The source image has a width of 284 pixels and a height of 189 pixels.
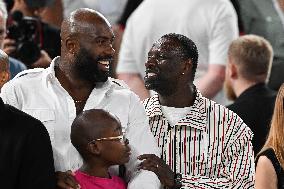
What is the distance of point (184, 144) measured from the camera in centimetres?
514

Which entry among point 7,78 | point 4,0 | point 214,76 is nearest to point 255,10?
point 214,76

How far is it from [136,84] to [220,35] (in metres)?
0.70

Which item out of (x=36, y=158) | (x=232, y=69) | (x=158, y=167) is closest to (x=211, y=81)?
(x=232, y=69)

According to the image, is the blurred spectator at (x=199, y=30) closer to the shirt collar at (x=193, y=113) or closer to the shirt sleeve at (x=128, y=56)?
the shirt sleeve at (x=128, y=56)

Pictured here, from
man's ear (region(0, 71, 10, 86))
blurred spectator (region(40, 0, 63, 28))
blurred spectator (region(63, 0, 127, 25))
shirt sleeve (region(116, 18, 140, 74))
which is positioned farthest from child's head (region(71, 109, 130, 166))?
blurred spectator (region(63, 0, 127, 25))

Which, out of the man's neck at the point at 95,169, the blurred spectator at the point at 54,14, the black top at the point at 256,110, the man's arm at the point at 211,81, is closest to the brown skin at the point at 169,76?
the man's neck at the point at 95,169

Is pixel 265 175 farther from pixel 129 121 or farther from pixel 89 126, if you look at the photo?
pixel 89 126

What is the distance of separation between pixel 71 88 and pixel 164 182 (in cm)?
63

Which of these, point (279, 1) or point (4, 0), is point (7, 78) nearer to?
point (4, 0)

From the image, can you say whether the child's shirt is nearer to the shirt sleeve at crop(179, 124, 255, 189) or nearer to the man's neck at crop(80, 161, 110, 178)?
the man's neck at crop(80, 161, 110, 178)

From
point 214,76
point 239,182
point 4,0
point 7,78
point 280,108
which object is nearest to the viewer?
point 7,78

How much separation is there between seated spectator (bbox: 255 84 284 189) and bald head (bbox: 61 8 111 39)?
3.95 ft

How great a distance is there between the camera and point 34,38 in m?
7.23

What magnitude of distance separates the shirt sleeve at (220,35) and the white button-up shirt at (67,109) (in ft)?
8.06
